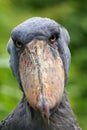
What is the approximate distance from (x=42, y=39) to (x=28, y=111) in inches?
19.3

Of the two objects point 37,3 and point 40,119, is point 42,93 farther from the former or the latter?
point 37,3

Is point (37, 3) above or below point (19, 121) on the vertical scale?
below

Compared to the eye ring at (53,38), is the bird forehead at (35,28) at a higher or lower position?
higher

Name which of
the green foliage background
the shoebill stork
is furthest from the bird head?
the green foliage background

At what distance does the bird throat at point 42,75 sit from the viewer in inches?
183

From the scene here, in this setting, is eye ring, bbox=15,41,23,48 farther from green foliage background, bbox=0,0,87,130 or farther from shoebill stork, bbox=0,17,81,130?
green foliage background, bbox=0,0,87,130

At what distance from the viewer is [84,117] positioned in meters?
8.37

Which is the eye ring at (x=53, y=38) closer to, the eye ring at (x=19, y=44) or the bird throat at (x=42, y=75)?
the bird throat at (x=42, y=75)

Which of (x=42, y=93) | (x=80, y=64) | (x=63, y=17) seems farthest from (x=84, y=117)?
(x=42, y=93)

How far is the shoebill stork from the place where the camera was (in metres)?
4.69

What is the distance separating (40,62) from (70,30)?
5.09m

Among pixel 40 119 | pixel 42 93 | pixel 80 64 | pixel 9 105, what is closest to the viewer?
pixel 42 93

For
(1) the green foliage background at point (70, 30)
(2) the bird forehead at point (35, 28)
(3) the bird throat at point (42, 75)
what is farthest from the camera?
(1) the green foliage background at point (70, 30)

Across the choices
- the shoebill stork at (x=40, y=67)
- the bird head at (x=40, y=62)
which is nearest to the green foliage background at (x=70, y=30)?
the shoebill stork at (x=40, y=67)
